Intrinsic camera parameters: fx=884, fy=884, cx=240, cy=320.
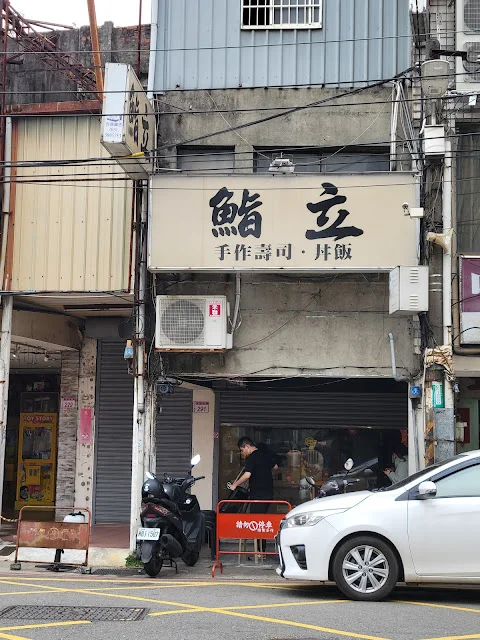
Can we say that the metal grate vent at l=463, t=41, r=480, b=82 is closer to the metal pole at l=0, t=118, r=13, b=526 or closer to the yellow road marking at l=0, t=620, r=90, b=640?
the metal pole at l=0, t=118, r=13, b=526

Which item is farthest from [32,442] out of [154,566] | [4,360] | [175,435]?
[154,566]

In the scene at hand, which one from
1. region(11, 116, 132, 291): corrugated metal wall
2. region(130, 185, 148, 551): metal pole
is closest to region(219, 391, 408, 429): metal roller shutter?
region(130, 185, 148, 551): metal pole

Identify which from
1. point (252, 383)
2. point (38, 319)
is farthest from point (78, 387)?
point (252, 383)

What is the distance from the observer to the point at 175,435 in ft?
54.4

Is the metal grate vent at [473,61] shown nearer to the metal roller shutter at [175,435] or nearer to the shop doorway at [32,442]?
the metal roller shutter at [175,435]

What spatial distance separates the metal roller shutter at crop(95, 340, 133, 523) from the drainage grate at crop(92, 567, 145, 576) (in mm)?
4304

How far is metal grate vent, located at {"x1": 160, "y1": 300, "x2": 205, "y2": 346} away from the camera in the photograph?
13.3 m

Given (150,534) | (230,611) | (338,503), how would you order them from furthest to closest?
(150,534) < (338,503) < (230,611)

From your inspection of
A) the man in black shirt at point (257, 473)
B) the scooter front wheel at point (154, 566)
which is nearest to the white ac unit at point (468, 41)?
the man in black shirt at point (257, 473)

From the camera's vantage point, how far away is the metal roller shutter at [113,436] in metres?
16.8

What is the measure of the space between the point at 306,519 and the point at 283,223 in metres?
4.92

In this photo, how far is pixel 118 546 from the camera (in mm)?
14008

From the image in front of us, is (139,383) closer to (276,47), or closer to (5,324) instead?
(5,324)

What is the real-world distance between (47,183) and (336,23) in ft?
17.3
